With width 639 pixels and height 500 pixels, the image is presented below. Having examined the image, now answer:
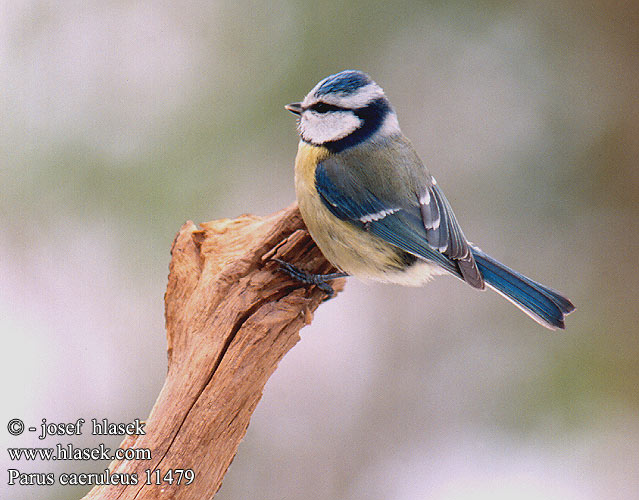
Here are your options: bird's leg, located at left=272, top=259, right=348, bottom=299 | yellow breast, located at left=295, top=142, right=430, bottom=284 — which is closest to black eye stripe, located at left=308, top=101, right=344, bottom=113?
yellow breast, located at left=295, top=142, right=430, bottom=284

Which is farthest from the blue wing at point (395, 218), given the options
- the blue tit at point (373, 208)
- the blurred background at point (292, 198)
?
the blurred background at point (292, 198)

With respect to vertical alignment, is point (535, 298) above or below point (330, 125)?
below

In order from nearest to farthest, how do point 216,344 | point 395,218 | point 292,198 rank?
1. point 216,344
2. point 395,218
3. point 292,198

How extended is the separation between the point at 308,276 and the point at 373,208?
0.53 ft

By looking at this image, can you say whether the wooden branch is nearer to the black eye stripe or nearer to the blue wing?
the blue wing


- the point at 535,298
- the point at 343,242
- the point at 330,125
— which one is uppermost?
the point at 330,125

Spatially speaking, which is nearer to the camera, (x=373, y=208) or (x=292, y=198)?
(x=373, y=208)

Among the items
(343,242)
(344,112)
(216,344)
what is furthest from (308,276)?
(344,112)

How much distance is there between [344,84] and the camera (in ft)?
4.02

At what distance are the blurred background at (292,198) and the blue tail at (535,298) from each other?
0.47 m

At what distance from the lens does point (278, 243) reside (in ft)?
3.93

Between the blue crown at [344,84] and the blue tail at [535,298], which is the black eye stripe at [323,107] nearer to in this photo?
the blue crown at [344,84]

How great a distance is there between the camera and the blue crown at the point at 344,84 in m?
1.23

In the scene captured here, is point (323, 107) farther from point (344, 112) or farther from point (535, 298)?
point (535, 298)
